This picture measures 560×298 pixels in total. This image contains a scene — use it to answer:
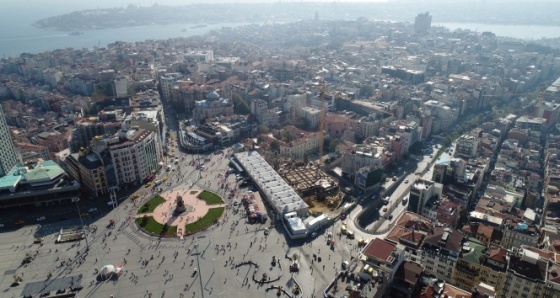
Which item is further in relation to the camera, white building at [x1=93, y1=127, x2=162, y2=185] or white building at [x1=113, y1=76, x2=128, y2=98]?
white building at [x1=113, y1=76, x2=128, y2=98]

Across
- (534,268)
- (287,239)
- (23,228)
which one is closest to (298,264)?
(287,239)

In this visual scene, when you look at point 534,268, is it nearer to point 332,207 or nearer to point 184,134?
point 332,207

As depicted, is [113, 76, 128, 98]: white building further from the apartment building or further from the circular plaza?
the apartment building

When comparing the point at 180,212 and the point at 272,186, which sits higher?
the point at 272,186

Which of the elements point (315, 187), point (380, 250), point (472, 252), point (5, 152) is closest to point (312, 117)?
point (315, 187)

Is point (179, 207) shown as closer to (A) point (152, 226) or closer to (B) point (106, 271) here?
(A) point (152, 226)

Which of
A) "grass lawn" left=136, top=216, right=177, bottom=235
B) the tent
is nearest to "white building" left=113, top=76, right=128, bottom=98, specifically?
"grass lawn" left=136, top=216, right=177, bottom=235
